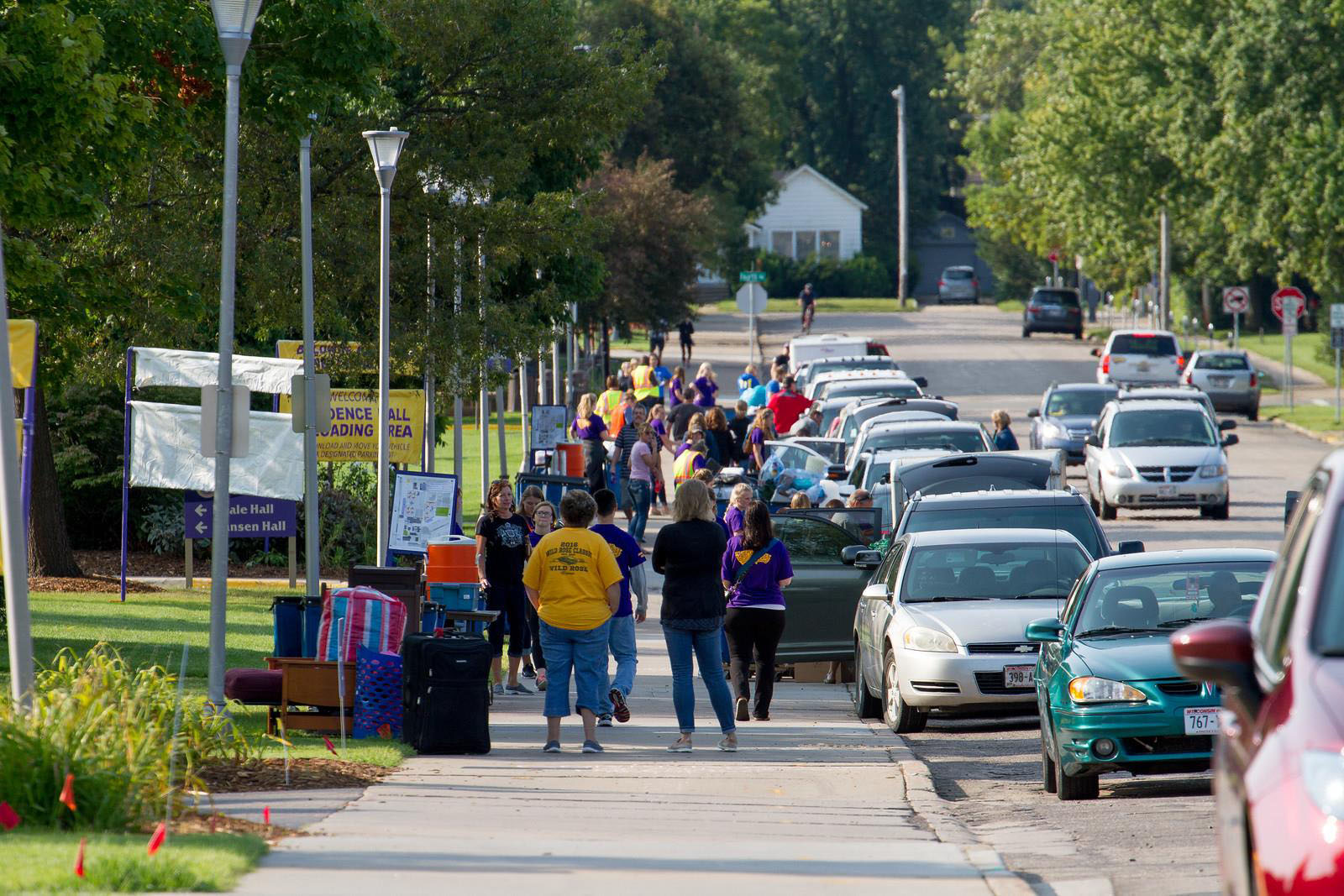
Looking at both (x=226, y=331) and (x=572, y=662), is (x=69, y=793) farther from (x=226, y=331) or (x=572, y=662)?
(x=572, y=662)

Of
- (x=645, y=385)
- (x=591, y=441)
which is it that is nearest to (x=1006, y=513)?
(x=591, y=441)

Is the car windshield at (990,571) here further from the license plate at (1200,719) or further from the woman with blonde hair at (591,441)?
the woman with blonde hair at (591,441)

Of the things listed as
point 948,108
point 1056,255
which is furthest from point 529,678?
point 948,108

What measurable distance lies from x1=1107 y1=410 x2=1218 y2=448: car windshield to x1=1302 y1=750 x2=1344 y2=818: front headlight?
83.4 ft

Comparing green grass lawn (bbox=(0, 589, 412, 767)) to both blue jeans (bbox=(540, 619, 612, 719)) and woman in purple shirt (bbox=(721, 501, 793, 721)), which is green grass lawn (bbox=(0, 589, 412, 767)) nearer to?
blue jeans (bbox=(540, 619, 612, 719))

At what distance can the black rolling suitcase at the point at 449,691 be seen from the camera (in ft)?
40.1

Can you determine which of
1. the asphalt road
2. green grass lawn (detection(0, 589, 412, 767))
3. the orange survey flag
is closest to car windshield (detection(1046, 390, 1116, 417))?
the asphalt road

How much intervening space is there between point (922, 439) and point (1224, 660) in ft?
65.8

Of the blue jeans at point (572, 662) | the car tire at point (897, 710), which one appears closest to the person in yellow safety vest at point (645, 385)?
the car tire at point (897, 710)

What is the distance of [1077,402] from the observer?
36.2 metres

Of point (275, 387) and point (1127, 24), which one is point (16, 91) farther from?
point (1127, 24)

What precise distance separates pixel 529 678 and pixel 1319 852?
43.1 ft

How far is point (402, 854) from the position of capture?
27.6ft

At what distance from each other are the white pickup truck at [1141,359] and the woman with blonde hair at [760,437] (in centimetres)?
2005
